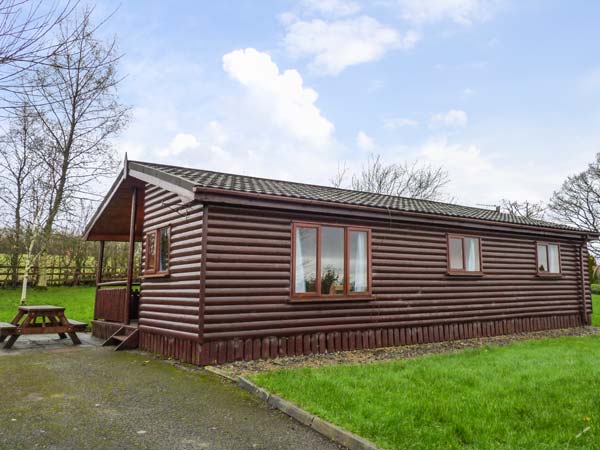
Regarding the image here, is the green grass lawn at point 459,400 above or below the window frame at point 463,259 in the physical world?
below

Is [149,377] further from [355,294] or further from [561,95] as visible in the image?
[561,95]

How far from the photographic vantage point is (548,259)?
14.5 metres

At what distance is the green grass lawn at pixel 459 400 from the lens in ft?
14.3

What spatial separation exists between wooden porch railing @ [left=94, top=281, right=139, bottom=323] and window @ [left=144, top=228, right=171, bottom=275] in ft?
3.67

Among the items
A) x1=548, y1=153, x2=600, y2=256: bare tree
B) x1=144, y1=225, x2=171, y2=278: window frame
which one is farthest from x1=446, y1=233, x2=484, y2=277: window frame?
x1=548, y1=153, x2=600, y2=256: bare tree

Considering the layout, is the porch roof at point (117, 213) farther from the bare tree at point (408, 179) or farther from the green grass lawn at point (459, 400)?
the bare tree at point (408, 179)

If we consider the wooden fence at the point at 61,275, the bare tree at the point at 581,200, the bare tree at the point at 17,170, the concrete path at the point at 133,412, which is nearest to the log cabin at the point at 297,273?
the concrete path at the point at 133,412

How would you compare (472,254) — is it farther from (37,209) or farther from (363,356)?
(37,209)

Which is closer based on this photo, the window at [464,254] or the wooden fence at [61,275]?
the window at [464,254]

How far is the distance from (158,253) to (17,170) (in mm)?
17026

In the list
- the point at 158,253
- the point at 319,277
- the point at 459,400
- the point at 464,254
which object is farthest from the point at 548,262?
the point at 158,253

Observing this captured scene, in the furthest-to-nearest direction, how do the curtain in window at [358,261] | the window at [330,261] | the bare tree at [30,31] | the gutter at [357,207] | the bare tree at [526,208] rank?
the bare tree at [526,208] → the curtain in window at [358,261] → the window at [330,261] → the gutter at [357,207] → the bare tree at [30,31]

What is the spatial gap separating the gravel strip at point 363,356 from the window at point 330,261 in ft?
3.93

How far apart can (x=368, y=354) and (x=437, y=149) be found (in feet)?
95.0
